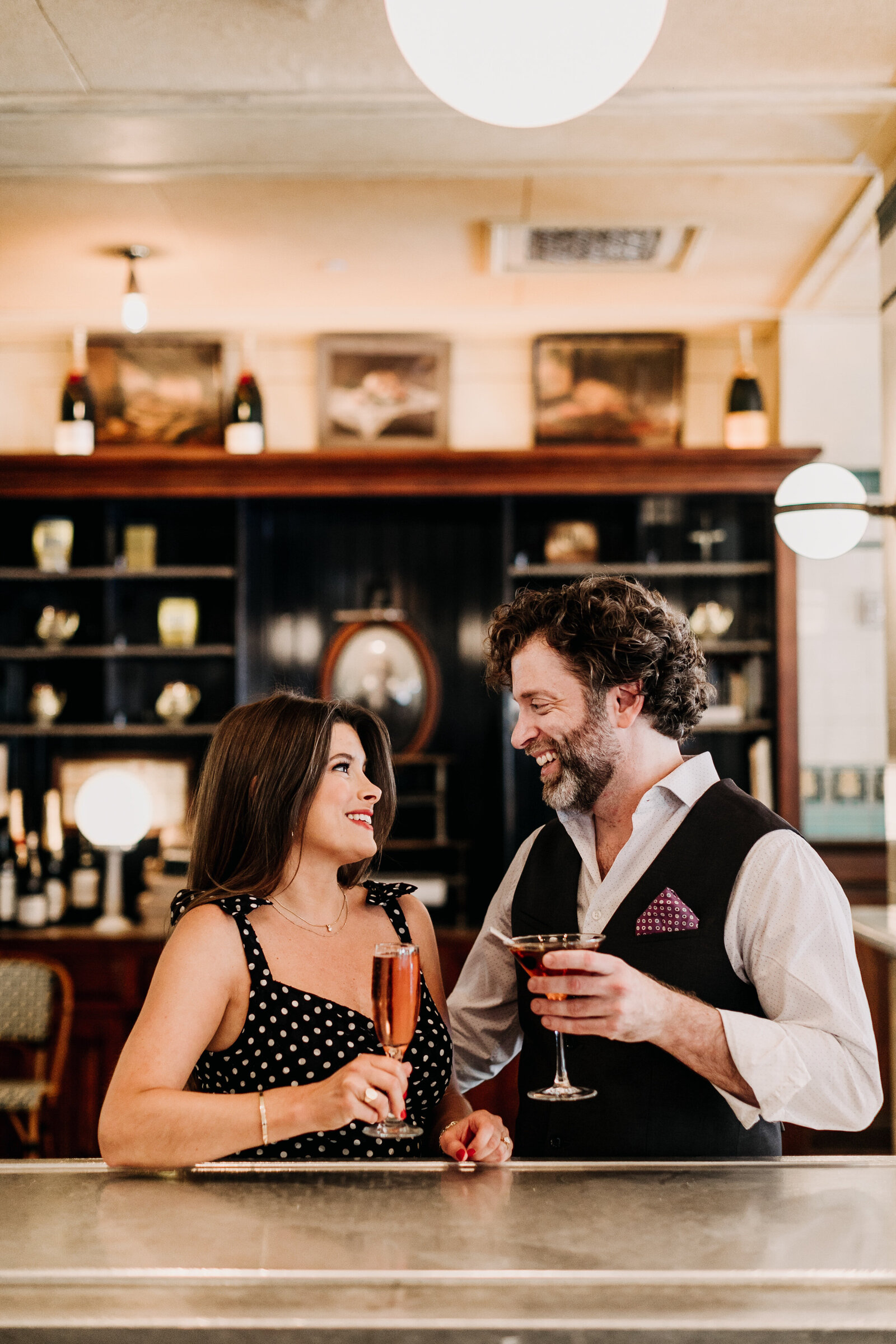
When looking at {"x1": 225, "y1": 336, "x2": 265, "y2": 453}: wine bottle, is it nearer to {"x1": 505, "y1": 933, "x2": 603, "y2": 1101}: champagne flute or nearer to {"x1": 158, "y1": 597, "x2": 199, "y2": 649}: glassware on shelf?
{"x1": 158, "y1": 597, "x2": 199, "y2": 649}: glassware on shelf

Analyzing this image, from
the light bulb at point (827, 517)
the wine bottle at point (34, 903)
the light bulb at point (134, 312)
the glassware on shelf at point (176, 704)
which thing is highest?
the light bulb at point (134, 312)

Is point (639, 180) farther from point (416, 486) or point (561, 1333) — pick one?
point (561, 1333)

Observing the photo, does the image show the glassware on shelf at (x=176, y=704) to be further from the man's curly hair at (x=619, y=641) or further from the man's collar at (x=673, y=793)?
the man's collar at (x=673, y=793)

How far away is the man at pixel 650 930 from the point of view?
1.50m

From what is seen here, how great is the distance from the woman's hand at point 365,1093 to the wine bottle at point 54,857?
368cm

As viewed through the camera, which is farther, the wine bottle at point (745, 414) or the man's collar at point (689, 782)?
the wine bottle at point (745, 414)

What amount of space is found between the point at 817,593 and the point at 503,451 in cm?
153

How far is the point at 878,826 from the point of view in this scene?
4.93m

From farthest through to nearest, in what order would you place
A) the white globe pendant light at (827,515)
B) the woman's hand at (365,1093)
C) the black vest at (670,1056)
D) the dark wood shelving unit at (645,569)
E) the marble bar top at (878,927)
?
1. the dark wood shelving unit at (645,569)
2. the marble bar top at (878,927)
3. the white globe pendant light at (827,515)
4. the black vest at (670,1056)
5. the woman's hand at (365,1093)

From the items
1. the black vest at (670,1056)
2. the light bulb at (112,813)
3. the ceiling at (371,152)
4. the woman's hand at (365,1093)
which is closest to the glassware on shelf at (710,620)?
the ceiling at (371,152)

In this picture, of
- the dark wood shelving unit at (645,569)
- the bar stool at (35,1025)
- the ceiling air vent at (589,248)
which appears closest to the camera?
the bar stool at (35,1025)

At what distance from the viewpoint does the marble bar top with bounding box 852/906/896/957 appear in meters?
3.57

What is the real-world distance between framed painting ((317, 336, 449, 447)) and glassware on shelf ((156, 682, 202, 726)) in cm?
126

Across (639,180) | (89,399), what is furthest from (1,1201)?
(89,399)
